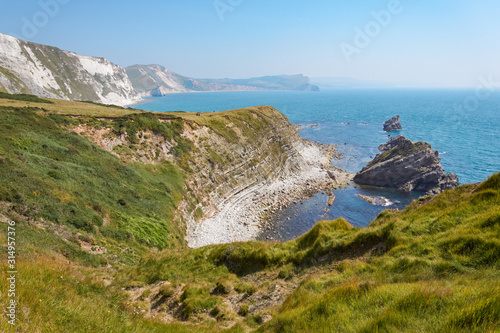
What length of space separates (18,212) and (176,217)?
2152cm

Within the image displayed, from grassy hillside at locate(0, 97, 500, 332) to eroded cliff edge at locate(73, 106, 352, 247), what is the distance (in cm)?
1440

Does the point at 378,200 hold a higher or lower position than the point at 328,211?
higher

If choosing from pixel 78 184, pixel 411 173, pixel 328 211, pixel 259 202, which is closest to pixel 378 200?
pixel 328 211

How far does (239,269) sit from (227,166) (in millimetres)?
45160

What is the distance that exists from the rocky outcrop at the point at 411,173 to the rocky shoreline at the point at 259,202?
752 centimetres

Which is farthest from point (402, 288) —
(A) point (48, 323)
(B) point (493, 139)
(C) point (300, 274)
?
(B) point (493, 139)

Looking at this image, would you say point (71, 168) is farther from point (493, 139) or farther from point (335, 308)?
point (493, 139)

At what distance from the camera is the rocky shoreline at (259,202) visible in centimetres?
4294

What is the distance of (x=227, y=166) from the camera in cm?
6059

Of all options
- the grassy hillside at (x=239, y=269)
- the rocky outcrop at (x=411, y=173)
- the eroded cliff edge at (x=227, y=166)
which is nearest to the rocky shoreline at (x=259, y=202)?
the eroded cliff edge at (x=227, y=166)

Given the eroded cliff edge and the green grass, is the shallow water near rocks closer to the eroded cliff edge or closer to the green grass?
the eroded cliff edge

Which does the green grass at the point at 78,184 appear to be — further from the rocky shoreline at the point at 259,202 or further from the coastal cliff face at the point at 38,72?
the coastal cliff face at the point at 38,72

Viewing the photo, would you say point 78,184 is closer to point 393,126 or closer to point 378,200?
point 378,200

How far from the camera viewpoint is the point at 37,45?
174 meters
